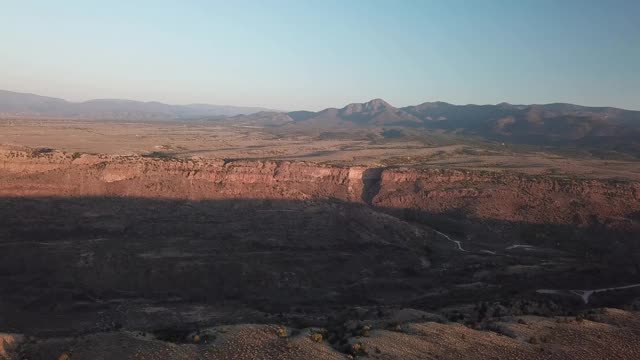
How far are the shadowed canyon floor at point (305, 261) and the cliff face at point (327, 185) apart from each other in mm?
235

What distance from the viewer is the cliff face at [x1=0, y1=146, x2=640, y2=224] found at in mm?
59625

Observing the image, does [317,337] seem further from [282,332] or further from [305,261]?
[305,261]

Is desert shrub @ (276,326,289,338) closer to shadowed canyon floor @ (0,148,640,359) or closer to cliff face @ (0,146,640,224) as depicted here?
shadowed canyon floor @ (0,148,640,359)

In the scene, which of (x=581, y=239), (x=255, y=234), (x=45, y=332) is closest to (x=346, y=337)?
(x=45, y=332)

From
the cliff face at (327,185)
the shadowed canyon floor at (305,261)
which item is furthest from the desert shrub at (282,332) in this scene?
the cliff face at (327,185)

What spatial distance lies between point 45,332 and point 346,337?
19525 millimetres

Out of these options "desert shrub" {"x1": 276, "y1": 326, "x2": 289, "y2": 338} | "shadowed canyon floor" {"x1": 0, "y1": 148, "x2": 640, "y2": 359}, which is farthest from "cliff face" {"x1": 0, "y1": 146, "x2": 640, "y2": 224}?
"desert shrub" {"x1": 276, "y1": 326, "x2": 289, "y2": 338}

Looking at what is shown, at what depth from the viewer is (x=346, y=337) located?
28000 mm

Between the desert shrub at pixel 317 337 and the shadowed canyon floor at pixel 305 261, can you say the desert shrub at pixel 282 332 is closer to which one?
the shadowed canyon floor at pixel 305 261

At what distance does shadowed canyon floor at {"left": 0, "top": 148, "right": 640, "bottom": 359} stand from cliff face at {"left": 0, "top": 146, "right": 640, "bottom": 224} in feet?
0.77

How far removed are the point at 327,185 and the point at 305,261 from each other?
929 inches

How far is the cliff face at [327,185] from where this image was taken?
59.6 m

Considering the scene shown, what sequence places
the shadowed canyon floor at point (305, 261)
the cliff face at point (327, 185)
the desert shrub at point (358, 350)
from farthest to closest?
1. the cliff face at point (327, 185)
2. the shadowed canyon floor at point (305, 261)
3. the desert shrub at point (358, 350)

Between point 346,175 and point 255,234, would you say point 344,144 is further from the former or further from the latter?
point 255,234
